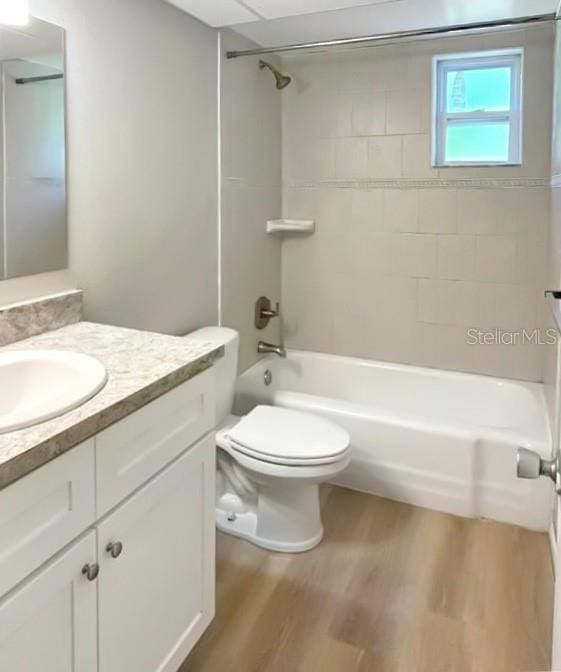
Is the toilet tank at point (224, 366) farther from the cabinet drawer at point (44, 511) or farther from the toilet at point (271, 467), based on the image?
the cabinet drawer at point (44, 511)

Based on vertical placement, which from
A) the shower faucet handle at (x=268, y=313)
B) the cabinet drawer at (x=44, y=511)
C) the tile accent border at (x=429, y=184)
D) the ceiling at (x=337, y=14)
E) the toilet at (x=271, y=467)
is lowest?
the toilet at (x=271, y=467)

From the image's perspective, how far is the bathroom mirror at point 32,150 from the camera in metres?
1.58

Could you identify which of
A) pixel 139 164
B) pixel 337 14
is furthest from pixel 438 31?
pixel 139 164

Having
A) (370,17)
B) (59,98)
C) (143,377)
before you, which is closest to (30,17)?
(59,98)

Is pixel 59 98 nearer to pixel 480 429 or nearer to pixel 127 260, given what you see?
pixel 127 260

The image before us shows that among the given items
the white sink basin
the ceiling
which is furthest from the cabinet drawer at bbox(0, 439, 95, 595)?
the ceiling

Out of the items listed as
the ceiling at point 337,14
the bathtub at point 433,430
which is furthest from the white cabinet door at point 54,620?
the ceiling at point 337,14

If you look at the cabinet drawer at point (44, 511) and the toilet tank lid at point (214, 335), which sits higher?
the toilet tank lid at point (214, 335)

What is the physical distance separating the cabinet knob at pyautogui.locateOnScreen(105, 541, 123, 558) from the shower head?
8.04 feet

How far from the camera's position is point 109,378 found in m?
1.27

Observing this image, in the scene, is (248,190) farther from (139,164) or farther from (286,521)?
(286,521)

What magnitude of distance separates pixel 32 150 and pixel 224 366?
1.03 m

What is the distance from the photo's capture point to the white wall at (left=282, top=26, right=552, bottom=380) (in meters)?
2.78

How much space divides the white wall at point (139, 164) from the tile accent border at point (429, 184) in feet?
2.51
